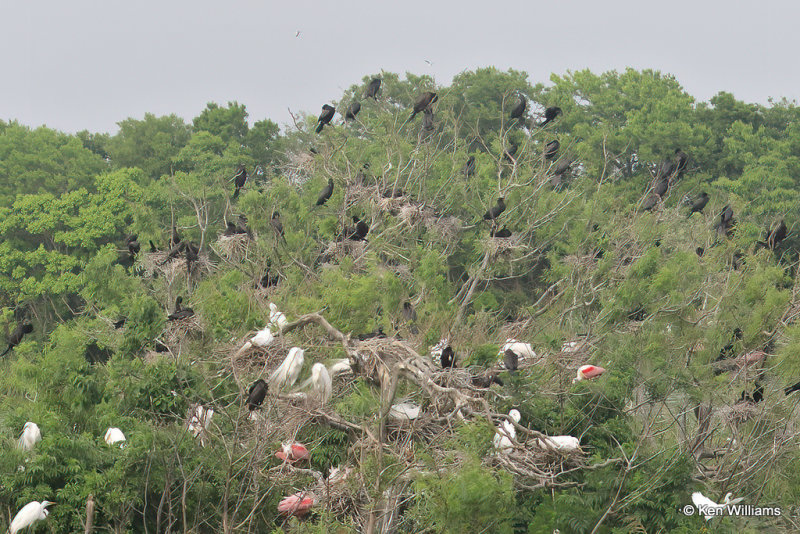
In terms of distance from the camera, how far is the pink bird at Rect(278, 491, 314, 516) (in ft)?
26.1

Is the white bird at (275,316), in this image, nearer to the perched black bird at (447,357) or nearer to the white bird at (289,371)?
the white bird at (289,371)

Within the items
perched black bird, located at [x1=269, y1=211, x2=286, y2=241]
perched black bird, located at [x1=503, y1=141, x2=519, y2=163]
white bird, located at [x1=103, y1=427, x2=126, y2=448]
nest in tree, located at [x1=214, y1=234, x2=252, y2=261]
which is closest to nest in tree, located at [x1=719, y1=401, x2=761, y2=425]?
white bird, located at [x1=103, y1=427, x2=126, y2=448]

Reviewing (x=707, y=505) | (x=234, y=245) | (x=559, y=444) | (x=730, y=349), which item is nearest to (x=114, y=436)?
(x=559, y=444)

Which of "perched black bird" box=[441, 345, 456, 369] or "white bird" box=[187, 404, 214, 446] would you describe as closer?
"white bird" box=[187, 404, 214, 446]

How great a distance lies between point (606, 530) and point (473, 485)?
107 inches

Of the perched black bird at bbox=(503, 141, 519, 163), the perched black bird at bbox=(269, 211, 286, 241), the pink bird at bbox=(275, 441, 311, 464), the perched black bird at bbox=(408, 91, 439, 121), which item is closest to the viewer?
the pink bird at bbox=(275, 441, 311, 464)

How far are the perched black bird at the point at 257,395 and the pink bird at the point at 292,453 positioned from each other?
83 centimetres

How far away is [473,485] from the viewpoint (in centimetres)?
644

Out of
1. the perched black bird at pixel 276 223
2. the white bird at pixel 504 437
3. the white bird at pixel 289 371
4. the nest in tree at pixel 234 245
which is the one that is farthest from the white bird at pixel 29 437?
the perched black bird at pixel 276 223

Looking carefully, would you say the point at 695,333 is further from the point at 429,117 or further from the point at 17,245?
the point at 17,245

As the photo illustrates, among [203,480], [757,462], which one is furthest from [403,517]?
[757,462]

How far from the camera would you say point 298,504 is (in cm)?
793

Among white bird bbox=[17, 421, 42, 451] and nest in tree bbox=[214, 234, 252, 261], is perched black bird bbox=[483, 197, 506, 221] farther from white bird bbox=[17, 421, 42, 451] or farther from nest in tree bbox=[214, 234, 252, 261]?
white bird bbox=[17, 421, 42, 451]

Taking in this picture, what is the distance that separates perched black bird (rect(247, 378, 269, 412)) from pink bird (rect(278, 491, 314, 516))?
0.75 m
